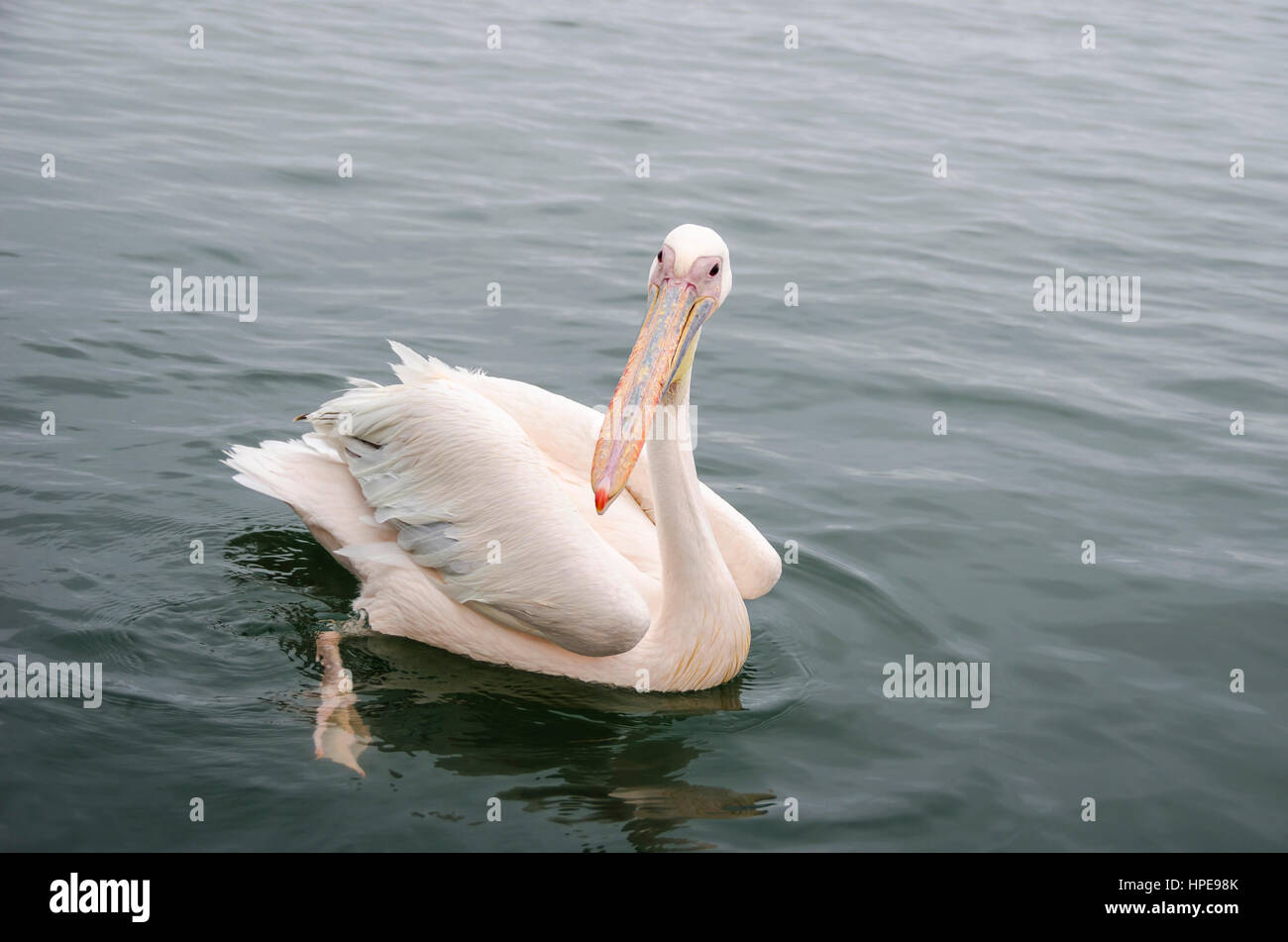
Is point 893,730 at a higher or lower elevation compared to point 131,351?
lower

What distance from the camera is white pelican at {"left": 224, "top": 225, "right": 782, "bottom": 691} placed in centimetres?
414

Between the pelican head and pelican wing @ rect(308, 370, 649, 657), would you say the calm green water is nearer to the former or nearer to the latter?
pelican wing @ rect(308, 370, 649, 657)

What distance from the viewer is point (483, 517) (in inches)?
176

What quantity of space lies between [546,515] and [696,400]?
250cm

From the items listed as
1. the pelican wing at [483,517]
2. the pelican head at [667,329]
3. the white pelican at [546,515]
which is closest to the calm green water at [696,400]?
the white pelican at [546,515]

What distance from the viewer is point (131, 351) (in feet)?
21.6

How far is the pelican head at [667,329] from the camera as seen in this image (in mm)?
3902

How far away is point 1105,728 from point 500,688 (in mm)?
1897

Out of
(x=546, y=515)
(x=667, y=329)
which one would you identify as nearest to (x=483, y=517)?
(x=546, y=515)

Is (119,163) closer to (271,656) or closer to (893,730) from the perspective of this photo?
(271,656)

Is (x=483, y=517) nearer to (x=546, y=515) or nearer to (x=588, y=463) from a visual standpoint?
(x=546, y=515)

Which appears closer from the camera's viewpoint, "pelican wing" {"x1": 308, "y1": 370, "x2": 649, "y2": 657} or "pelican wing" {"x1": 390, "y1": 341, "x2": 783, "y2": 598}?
"pelican wing" {"x1": 308, "y1": 370, "x2": 649, "y2": 657}

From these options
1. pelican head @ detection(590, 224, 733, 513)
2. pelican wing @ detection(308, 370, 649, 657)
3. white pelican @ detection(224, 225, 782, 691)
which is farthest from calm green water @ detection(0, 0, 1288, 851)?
pelican head @ detection(590, 224, 733, 513)
